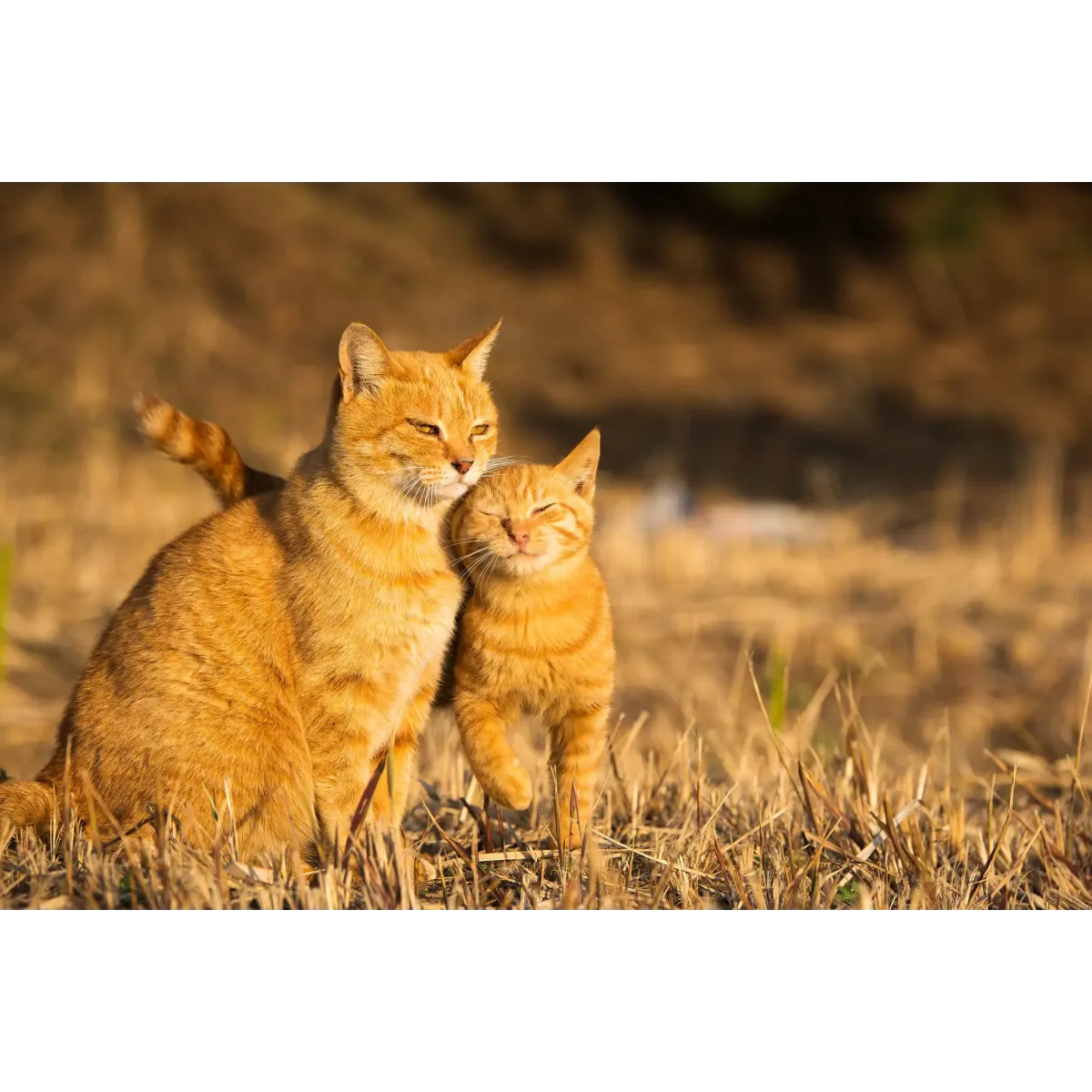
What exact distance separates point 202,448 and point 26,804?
0.93 metres

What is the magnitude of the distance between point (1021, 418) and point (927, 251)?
3.19m

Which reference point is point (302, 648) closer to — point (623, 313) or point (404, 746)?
point (404, 746)

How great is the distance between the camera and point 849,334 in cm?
1318

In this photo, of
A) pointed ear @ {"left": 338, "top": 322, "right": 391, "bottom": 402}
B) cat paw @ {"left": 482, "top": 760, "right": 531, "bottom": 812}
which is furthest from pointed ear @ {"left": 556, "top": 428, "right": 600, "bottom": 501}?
cat paw @ {"left": 482, "top": 760, "right": 531, "bottom": 812}

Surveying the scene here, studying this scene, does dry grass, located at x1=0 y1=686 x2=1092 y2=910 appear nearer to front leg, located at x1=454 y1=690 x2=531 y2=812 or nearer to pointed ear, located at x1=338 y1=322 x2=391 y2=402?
front leg, located at x1=454 y1=690 x2=531 y2=812

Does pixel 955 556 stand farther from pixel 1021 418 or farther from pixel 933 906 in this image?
pixel 933 906

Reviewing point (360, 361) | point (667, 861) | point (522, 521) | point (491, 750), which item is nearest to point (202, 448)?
point (360, 361)

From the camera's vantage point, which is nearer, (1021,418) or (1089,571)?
(1089,571)

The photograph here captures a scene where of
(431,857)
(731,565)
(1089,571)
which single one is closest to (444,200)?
(731,565)

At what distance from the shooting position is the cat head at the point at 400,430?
111 inches

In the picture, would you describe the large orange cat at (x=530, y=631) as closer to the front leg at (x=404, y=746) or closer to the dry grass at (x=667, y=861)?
the front leg at (x=404, y=746)

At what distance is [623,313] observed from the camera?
13.2m

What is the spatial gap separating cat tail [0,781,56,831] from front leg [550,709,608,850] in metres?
1.16

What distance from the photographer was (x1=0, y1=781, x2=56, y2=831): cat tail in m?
2.70
